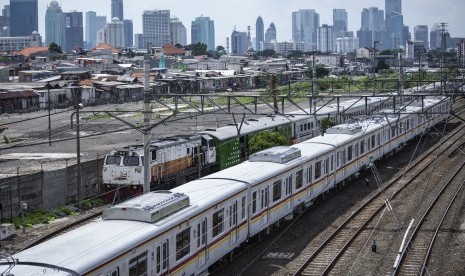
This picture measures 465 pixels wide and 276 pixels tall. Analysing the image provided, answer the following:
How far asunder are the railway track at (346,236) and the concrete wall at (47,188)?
34.1 ft

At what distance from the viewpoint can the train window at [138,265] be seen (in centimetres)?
1191

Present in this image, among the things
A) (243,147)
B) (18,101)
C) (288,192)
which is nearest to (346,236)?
(288,192)

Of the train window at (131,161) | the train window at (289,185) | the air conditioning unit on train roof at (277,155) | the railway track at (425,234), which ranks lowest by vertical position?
the railway track at (425,234)

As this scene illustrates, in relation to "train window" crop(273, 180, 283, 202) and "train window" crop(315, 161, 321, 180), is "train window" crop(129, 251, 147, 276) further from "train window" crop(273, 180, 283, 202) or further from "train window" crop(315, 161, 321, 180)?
"train window" crop(315, 161, 321, 180)

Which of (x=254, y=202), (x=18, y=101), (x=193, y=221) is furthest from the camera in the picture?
(x=18, y=101)

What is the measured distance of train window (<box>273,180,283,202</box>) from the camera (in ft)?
64.5

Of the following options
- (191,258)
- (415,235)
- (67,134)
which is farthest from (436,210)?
(67,134)

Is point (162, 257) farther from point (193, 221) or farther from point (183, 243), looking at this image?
point (193, 221)

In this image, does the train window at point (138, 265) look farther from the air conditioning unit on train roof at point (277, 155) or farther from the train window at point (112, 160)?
the train window at point (112, 160)

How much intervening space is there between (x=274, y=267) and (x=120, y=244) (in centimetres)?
630

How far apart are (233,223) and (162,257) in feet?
12.6

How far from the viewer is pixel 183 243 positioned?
13.9 metres

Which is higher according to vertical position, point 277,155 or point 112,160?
point 277,155

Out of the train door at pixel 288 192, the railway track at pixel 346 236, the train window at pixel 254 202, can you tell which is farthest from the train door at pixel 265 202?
the train door at pixel 288 192
